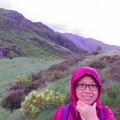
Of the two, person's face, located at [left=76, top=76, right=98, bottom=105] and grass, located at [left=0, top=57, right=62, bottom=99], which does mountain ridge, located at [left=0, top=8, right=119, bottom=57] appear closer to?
grass, located at [left=0, top=57, right=62, bottom=99]

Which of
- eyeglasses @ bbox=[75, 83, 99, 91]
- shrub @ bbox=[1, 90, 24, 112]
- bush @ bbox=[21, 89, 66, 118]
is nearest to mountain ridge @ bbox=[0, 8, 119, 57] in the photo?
shrub @ bbox=[1, 90, 24, 112]

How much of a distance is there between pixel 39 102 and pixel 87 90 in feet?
20.1

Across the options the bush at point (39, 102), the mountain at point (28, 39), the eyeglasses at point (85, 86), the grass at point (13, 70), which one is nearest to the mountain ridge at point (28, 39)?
the mountain at point (28, 39)

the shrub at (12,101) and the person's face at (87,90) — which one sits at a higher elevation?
the person's face at (87,90)

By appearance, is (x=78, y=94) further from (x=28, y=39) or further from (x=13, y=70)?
(x=28, y=39)

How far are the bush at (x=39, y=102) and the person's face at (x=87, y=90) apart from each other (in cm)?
579

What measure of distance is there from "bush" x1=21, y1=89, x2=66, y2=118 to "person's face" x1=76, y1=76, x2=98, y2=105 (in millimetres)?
5792

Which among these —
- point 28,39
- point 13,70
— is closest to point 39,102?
point 13,70

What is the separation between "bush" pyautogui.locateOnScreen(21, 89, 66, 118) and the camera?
8.13m

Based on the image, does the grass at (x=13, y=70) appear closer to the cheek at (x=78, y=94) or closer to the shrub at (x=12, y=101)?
the shrub at (x=12, y=101)

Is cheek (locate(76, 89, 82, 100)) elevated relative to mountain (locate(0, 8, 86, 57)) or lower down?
lower down

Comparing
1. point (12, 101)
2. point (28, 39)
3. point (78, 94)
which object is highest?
point (28, 39)

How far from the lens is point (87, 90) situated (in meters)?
2.36

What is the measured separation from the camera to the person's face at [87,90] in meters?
2.34
